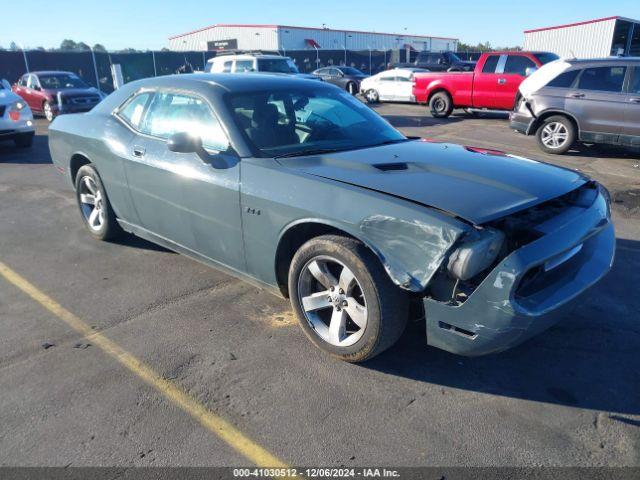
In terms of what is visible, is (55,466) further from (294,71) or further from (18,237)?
(294,71)

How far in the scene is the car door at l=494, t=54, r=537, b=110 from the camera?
44.5 ft

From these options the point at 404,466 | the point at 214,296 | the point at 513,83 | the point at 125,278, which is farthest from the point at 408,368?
the point at 513,83

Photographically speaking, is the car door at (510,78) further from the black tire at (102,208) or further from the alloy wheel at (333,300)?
the alloy wheel at (333,300)

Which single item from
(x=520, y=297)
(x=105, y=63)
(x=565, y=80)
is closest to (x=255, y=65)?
(x=565, y=80)

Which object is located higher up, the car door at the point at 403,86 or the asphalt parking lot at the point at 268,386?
the car door at the point at 403,86

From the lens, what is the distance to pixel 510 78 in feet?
44.6

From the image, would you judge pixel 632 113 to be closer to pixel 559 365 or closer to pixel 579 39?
pixel 559 365

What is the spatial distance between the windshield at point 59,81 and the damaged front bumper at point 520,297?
16.2 meters

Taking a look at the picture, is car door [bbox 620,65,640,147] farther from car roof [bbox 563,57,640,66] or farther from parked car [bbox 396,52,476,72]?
parked car [bbox 396,52,476,72]

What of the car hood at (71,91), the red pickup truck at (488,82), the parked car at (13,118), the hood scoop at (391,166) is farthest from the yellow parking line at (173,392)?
the car hood at (71,91)

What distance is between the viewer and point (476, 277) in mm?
2600

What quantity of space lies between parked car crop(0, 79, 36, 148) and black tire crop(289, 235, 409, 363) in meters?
9.84

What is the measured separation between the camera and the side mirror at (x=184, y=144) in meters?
3.48

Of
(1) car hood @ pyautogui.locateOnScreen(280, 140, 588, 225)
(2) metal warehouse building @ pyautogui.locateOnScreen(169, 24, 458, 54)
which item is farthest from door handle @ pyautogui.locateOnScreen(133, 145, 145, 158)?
(2) metal warehouse building @ pyautogui.locateOnScreen(169, 24, 458, 54)
